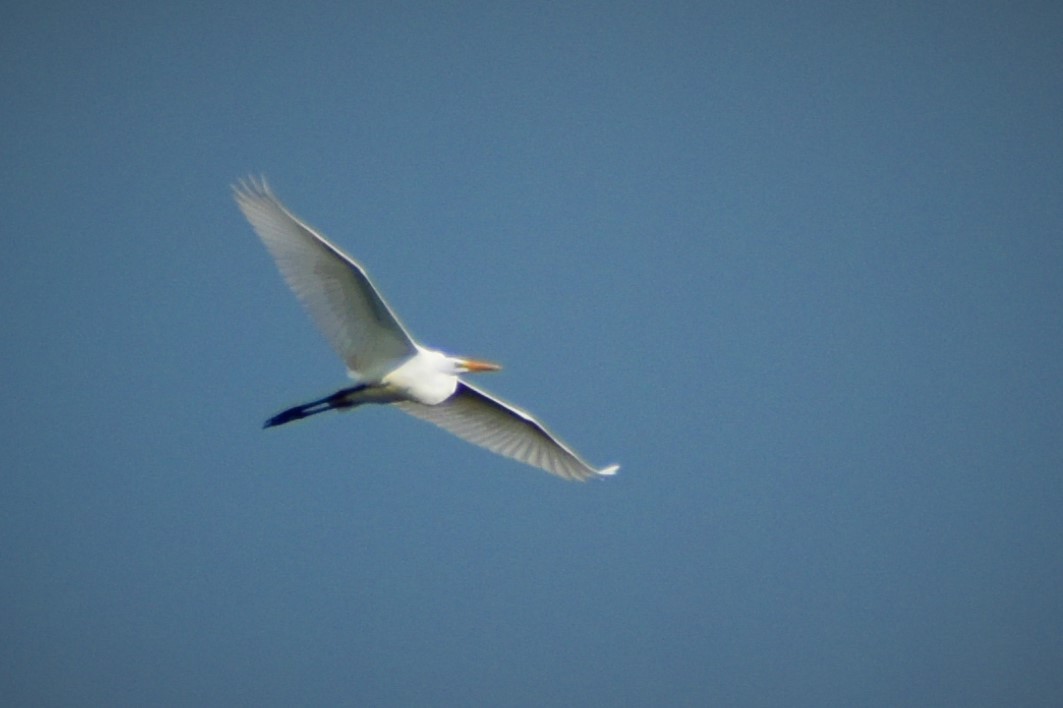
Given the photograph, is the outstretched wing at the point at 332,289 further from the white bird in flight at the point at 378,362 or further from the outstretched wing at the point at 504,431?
the outstretched wing at the point at 504,431

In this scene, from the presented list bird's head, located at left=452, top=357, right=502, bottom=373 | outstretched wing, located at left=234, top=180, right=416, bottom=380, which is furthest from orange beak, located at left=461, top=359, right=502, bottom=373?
outstretched wing, located at left=234, top=180, right=416, bottom=380

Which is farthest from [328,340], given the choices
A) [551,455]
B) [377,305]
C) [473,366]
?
[551,455]

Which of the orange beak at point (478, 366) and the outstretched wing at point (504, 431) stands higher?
the orange beak at point (478, 366)

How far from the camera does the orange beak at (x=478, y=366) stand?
9.94m

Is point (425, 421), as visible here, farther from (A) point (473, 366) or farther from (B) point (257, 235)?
(B) point (257, 235)

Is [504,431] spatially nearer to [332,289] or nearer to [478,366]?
[478,366]

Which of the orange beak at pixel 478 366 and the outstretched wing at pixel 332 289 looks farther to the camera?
the orange beak at pixel 478 366

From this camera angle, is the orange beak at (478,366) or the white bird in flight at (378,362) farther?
the orange beak at (478,366)

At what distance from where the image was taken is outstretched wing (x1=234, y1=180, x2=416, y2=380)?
857 cm

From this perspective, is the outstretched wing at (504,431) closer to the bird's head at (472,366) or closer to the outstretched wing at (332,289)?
the bird's head at (472,366)

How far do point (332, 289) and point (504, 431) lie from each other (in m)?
2.30

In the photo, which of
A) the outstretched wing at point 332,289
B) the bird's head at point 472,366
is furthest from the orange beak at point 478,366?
the outstretched wing at point 332,289

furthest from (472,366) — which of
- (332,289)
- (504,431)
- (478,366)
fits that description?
(332,289)

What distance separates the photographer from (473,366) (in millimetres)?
9977
